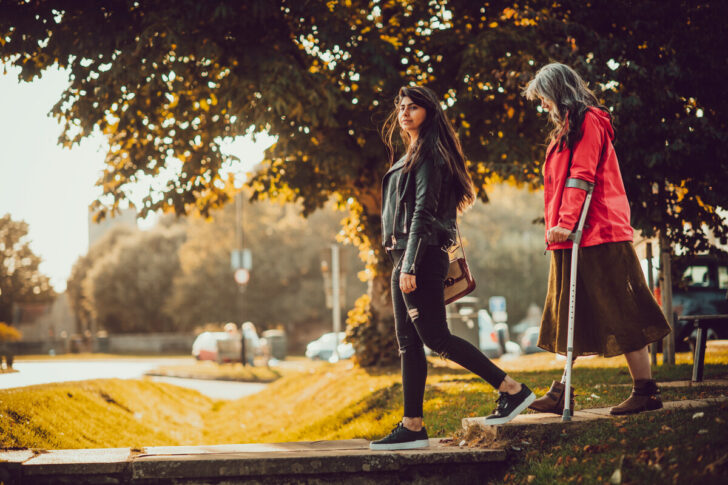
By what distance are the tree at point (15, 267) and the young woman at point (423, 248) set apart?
8.63 meters

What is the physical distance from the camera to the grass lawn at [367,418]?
3697mm

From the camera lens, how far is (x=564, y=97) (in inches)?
175

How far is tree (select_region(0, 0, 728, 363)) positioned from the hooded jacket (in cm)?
423

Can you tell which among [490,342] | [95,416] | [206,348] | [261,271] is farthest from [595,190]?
[261,271]

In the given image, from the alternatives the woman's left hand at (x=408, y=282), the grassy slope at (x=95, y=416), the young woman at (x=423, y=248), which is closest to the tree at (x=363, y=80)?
the grassy slope at (x=95, y=416)

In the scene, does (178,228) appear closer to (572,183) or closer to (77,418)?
(77,418)

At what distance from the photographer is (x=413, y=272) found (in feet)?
13.6

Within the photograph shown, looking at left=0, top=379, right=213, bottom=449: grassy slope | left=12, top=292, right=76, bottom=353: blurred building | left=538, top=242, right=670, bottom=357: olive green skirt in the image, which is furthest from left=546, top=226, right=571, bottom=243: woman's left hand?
left=12, top=292, right=76, bottom=353: blurred building

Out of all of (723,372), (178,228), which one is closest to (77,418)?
(723,372)

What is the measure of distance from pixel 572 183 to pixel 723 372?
4413mm

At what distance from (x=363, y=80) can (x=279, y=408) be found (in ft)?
16.4

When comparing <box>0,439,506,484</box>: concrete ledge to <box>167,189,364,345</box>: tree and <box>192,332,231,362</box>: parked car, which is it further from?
<box>167,189,364,345</box>: tree

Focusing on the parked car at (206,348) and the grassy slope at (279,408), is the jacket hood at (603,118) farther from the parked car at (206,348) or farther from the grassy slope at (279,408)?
the parked car at (206,348)

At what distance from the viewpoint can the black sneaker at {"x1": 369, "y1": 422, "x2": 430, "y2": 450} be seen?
432 cm
